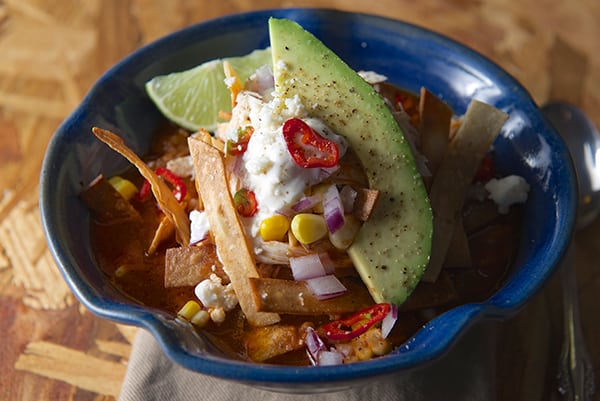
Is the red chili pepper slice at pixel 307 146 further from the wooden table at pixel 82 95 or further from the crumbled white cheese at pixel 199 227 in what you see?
the wooden table at pixel 82 95

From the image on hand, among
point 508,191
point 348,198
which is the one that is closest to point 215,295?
point 348,198

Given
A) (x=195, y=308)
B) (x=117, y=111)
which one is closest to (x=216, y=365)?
(x=195, y=308)

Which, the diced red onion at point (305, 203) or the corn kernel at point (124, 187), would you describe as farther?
the corn kernel at point (124, 187)

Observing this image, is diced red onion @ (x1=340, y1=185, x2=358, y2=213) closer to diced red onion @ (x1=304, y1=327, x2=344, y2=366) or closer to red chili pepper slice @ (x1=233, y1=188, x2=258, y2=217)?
red chili pepper slice @ (x1=233, y1=188, x2=258, y2=217)

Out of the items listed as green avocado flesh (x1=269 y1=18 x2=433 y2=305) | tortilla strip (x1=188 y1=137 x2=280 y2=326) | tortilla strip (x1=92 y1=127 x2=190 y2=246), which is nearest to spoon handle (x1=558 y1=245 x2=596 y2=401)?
green avocado flesh (x1=269 y1=18 x2=433 y2=305)

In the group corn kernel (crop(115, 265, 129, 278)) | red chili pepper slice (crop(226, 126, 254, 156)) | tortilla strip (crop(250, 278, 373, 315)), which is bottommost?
corn kernel (crop(115, 265, 129, 278))

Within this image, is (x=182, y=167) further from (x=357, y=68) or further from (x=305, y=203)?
(x=357, y=68)

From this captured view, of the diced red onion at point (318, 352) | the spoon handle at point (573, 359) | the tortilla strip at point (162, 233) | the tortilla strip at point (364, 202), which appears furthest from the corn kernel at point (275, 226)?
the spoon handle at point (573, 359)
